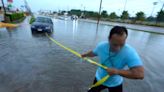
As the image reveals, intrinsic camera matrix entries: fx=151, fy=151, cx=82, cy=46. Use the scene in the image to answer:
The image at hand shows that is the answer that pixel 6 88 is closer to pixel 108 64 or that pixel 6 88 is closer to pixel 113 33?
pixel 108 64

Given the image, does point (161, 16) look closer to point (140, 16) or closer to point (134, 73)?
point (140, 16)

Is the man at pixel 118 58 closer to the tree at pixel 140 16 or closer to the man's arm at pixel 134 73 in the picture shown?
the man's arm at pixel 134 73

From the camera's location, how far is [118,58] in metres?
1.95

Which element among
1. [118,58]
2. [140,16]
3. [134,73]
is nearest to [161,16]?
[140,16]

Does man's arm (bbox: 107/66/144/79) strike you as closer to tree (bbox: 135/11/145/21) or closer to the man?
the man

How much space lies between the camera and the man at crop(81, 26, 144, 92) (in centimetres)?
170

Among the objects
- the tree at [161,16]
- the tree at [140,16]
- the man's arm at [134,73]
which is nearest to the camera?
the man's arm at [134,73]

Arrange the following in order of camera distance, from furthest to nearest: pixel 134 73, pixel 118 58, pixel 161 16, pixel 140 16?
pixel 140 16, pixel 161 16, pixel 118 58, pixel 134 73

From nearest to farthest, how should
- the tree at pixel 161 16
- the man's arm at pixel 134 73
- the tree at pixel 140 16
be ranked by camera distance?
the man's arm at pixel 134 73 → the tree at pixel 161 16 → the tree at pixel 140 16

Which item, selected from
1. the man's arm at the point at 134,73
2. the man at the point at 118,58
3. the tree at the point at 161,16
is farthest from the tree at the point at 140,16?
the man's arm at the point at 134,73

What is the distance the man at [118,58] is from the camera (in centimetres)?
170

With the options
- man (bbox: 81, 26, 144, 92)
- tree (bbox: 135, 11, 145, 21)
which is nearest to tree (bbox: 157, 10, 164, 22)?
tree (bbox: 135, 11, 145, 21)

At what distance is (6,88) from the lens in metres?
3.99

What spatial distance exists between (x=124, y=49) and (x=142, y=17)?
71.8 m
